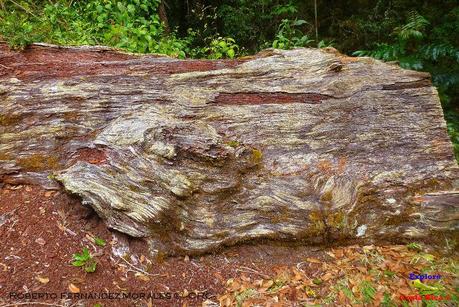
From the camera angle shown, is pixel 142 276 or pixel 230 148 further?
pixel 230 148

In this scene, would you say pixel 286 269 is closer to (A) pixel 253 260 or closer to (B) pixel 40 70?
(A) pixel 253 260

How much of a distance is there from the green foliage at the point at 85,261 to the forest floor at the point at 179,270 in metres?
0.02

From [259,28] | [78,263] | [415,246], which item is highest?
[259,28]

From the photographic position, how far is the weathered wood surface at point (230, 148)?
4.42 meters

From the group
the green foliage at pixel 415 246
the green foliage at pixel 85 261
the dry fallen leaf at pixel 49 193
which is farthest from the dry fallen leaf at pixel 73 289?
the green foliage at pixel 415 246

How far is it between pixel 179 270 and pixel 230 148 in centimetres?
164

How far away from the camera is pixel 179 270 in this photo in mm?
4273

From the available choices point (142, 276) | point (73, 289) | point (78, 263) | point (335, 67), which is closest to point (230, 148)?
point (142, 276)

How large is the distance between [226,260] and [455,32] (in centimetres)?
855

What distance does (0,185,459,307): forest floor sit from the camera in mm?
3818

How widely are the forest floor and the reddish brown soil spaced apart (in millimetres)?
11

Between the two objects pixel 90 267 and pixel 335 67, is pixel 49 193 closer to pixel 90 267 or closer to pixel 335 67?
pixel 90 267

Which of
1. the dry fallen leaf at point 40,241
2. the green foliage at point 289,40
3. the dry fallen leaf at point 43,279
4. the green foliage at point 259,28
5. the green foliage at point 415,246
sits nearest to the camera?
the dry fallen leaf at point 43,279

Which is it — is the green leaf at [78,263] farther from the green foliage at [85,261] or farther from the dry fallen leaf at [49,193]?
the dry fallen leaf at [49,193]
